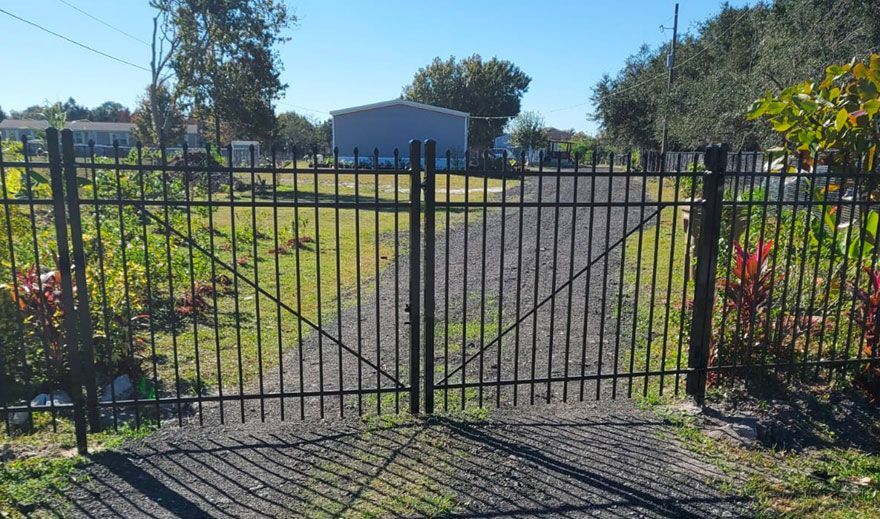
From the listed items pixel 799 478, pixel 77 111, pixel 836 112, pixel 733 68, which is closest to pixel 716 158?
pixel 836 112

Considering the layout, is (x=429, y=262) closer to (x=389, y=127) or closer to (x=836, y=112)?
(x=836, y=112)

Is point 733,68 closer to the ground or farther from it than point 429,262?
farther from it

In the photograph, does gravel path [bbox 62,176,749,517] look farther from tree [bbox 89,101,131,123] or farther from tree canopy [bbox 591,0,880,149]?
tree [bbox 89,101,131,123]

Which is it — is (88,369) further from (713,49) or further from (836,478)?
(713,49)

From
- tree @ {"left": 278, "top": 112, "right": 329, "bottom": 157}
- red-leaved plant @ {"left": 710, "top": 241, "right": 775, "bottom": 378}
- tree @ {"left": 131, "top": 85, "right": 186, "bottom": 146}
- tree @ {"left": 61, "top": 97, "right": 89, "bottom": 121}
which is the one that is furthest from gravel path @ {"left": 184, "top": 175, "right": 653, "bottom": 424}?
tree @ {"left": 61, "top": 97, "right": 89, "bottom": 121}

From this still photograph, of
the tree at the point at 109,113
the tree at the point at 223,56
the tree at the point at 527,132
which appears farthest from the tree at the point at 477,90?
the tree at the point at 109,113

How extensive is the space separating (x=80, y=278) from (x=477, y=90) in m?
64.4

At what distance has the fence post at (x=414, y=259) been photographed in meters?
4.08

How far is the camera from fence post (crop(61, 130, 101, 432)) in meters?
3.75

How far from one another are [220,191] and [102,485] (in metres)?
21.9

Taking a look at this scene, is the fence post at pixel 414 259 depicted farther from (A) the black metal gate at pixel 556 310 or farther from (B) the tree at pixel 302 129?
(B) the tree at pixel 302 129

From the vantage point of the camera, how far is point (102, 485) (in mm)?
3555

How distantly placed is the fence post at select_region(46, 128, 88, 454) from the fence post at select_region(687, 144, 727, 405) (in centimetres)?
423

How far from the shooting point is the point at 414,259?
169 inches
